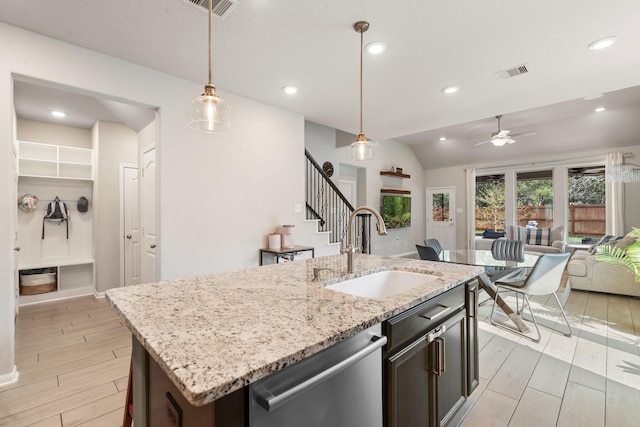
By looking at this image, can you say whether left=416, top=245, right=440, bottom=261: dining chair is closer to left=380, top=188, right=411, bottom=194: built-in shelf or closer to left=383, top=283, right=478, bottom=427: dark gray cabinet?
left=383, top=283, right=478, bottom=427: dark gray cabinet

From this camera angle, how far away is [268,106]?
4004 mm

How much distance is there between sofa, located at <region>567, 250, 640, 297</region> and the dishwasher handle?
15.5ft

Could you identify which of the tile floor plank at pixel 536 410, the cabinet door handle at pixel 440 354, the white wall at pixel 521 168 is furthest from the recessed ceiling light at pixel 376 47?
the white wall at pixel 521 168

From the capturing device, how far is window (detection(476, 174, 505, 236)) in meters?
7.98

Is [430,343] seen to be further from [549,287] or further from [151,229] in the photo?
[151,229]

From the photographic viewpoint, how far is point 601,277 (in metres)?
4.43

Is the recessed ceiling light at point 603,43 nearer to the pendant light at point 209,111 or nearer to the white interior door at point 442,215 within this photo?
the pendant light at point 209,111

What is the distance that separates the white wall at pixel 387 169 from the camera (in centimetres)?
605

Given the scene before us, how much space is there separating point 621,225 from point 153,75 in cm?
Answer: 834

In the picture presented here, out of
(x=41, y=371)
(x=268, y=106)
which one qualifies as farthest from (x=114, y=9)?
(x=41, y=371)

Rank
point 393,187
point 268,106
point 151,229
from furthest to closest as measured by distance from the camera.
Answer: point 393,187, point 268,106, point 151,229

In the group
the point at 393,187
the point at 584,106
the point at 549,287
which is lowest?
the point at 549,287

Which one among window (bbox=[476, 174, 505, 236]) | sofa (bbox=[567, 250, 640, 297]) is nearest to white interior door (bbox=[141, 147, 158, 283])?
sofa (bbox=[567, 250, 640, 297])

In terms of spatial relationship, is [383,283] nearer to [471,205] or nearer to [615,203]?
Result: [615,203]
